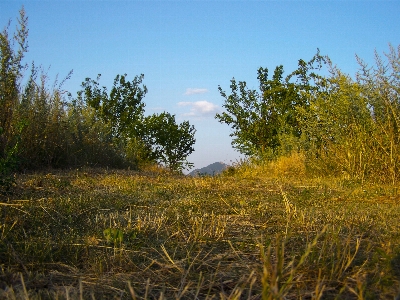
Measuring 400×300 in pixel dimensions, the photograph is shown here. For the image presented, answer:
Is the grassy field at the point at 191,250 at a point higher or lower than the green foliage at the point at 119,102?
lower

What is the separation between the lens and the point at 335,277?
213cm

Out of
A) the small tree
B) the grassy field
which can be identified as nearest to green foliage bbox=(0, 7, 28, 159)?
the grassy field

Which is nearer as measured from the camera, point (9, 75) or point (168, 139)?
point (9, 75)

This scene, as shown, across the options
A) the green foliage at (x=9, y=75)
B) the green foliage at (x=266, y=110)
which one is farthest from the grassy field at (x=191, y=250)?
the green foliage at (x=266, y=110)

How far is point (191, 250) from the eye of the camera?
275cm

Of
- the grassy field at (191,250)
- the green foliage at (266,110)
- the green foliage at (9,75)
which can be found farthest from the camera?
the green foliage at (266,110)

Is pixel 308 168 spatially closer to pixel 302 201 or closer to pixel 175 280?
pixel 302 201

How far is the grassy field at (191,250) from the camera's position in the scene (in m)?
2.02

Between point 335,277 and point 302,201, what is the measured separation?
3145 mm

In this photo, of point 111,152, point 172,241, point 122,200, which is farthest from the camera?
point 111,152

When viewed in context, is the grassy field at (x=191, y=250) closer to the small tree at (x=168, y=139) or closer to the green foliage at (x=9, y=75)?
the green foliage at (x=9, y=75)

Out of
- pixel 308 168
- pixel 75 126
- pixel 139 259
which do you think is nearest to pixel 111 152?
pixel 75 126

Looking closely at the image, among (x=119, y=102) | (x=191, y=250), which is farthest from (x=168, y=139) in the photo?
(x=191, y=250)

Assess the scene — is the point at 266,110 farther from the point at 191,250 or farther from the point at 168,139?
the point at 191,250
